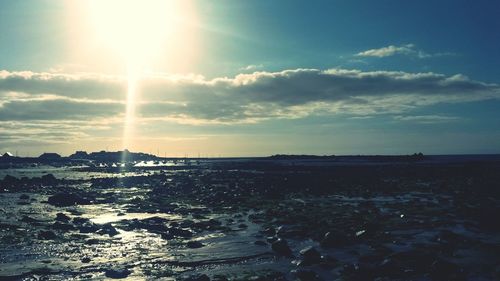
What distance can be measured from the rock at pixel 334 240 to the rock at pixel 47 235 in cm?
1400

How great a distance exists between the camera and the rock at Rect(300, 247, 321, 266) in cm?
1819

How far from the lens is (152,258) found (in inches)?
750

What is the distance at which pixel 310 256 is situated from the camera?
1859 cm

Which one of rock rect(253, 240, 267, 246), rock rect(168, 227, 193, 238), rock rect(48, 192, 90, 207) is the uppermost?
rock rect(48, 192, 90, 207)

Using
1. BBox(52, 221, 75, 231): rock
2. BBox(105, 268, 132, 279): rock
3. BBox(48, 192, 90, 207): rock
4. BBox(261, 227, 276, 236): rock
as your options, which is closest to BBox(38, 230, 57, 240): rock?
BBox(52, 221, 75, 231): rock

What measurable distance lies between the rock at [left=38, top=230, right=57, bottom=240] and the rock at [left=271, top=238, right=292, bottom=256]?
1176 cm

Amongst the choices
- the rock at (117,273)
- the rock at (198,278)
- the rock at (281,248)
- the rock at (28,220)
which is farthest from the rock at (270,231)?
the rock at (28,220)

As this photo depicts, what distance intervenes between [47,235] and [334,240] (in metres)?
15.0

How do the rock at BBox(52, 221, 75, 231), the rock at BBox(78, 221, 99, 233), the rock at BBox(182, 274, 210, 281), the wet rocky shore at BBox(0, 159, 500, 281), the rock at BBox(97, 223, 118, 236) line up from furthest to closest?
the rock at BBox(52, 221, 75, 231) → the rock at BBox(78, 221, 99, 233) → the rock at BBox(97, 223, 118, 236) → the wet rocky shore at BBox(0, 159, 500, 281) → the rock at BBox(182, 274, 210, 281)

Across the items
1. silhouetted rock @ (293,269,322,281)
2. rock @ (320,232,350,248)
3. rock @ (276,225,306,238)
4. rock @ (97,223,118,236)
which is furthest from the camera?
rock @ (97,223,118,236)

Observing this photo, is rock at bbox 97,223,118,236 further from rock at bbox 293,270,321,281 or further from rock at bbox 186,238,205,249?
rock at bbox 293,270,321,281

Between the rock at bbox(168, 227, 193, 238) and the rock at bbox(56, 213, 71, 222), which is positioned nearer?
the rock at bbox(168, 227, 193, 238)

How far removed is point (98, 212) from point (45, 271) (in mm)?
17800

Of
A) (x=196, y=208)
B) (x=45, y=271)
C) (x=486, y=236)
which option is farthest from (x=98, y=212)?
(x=486, y=236)
